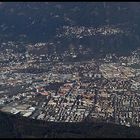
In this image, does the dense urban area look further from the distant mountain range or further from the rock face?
the distant mountain range

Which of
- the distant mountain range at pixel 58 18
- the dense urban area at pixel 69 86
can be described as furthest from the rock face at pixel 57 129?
the distant mountain range at pixel 58 18

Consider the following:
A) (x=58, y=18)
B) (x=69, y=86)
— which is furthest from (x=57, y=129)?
(x=58, y=18)

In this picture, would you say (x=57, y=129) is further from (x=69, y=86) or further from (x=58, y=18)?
(x=58, y=18)

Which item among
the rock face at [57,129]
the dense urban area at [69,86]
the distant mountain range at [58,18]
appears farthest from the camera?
the distant mountain range at [58,18]

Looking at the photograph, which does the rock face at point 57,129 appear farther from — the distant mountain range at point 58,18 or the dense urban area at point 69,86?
the distant mountain range at point 58,18

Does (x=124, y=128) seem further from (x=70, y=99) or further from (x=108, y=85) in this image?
(x=108, y=85)
